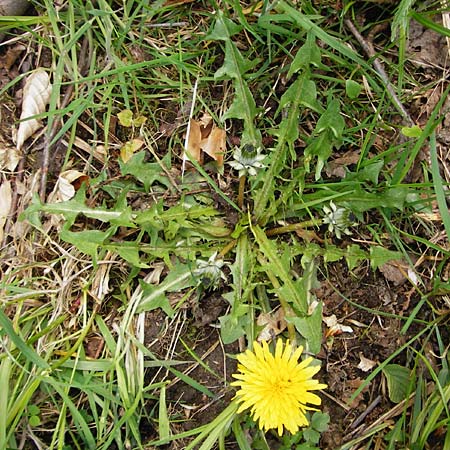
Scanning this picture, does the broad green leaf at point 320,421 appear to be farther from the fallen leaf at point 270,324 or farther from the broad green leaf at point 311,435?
the fallen leaf at point 270,324

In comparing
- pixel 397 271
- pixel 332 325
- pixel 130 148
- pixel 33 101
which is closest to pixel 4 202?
pixel 33 101

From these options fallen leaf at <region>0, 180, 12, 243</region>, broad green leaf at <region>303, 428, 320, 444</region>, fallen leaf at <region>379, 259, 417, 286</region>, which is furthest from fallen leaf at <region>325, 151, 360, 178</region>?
fallen leaf at <region>0, 180, 12, 243</region>

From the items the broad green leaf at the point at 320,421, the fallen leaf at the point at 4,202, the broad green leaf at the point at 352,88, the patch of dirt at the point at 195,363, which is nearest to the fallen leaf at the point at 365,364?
A: the broad green leaf at the point at 320,421

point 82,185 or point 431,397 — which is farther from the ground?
point 82,185

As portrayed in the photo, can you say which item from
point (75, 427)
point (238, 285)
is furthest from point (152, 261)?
point (75, 427)

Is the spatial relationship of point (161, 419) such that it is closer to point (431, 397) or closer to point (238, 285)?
point (238, 285)

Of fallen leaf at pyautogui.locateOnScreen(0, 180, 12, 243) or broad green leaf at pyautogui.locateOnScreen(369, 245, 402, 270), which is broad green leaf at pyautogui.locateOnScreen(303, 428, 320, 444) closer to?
broad green leaf at pyautogui.locateOnScreen(369, 245, 402, 270)
